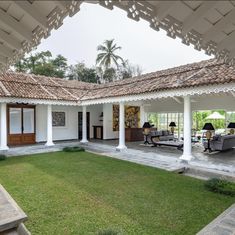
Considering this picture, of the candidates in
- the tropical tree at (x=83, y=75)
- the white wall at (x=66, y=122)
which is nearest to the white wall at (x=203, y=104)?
the white wall at (x=66, y=122)

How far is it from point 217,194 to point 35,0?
6675 millimetres

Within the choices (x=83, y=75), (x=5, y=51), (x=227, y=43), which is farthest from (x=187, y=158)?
(x=83, y=75)

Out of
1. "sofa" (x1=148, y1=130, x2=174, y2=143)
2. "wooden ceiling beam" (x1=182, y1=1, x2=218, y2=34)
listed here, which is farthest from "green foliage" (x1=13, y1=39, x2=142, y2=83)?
"wooden ceiling beam" (x1=182, y1=1, x2=218, y2=34)

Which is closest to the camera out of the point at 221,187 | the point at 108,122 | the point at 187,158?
the point at 221,187

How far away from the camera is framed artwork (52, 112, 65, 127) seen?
16.6m

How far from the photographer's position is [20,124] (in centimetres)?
1486

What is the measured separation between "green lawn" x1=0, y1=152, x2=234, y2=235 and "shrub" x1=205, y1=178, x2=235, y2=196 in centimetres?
25

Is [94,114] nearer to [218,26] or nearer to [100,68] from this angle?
[218,26]

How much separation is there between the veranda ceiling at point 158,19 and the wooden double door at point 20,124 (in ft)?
40.9

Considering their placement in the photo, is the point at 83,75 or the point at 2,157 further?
the point at 83,75

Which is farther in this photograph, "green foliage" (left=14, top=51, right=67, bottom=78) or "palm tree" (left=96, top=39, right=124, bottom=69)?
"palm tree" (left=96, top=39, right=124, bottom=69)

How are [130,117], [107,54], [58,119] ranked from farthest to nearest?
[107,54] → [130,117] → [58,119]

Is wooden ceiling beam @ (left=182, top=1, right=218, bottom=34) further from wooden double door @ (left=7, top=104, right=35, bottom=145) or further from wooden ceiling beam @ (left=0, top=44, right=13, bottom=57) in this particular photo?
wooden double door @ (left=7, top=104, right=35, bottom=145)

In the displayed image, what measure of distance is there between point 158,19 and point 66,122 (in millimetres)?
15896
